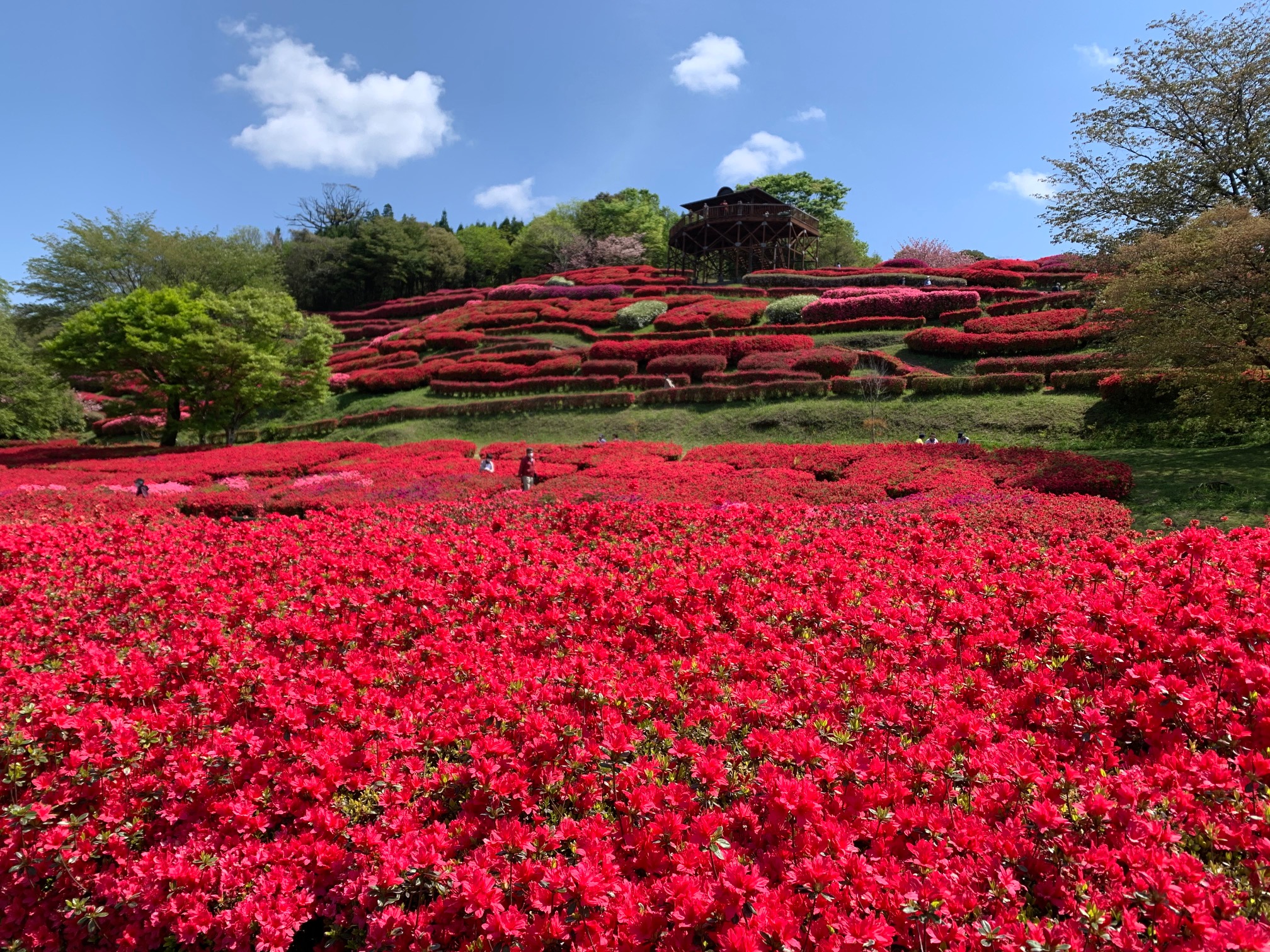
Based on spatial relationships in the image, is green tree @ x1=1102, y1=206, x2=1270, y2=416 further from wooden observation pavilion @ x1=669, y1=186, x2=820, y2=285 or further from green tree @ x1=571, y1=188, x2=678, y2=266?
green tree @ x1=571, y1=188, x2=678, y2=266

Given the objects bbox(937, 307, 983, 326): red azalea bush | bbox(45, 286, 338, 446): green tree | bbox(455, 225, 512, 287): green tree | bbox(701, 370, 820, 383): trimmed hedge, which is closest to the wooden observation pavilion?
bbox(937, 307, 983, 326): red azalea bush

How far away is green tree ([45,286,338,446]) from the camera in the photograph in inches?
943

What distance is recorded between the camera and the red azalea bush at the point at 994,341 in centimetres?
2233

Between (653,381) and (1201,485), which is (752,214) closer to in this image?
(653,381)

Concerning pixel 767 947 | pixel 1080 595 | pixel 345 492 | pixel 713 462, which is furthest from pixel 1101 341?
pixel 767 947

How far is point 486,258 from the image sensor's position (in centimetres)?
6700

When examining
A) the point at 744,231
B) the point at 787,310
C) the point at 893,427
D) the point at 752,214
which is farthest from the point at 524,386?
the point at 744,231

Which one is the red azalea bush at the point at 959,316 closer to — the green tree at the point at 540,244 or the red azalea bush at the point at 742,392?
the red azalea bush at the point at 742,392

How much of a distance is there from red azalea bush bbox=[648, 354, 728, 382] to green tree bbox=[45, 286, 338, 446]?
15.0 meters

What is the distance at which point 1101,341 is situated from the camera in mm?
21234

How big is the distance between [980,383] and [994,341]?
451 centimetres

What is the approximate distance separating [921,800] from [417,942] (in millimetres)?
1871

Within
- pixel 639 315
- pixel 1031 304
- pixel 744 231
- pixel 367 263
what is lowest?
pixel 1031 304

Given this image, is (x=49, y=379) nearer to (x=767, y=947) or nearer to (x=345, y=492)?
(x=345, y=492)
